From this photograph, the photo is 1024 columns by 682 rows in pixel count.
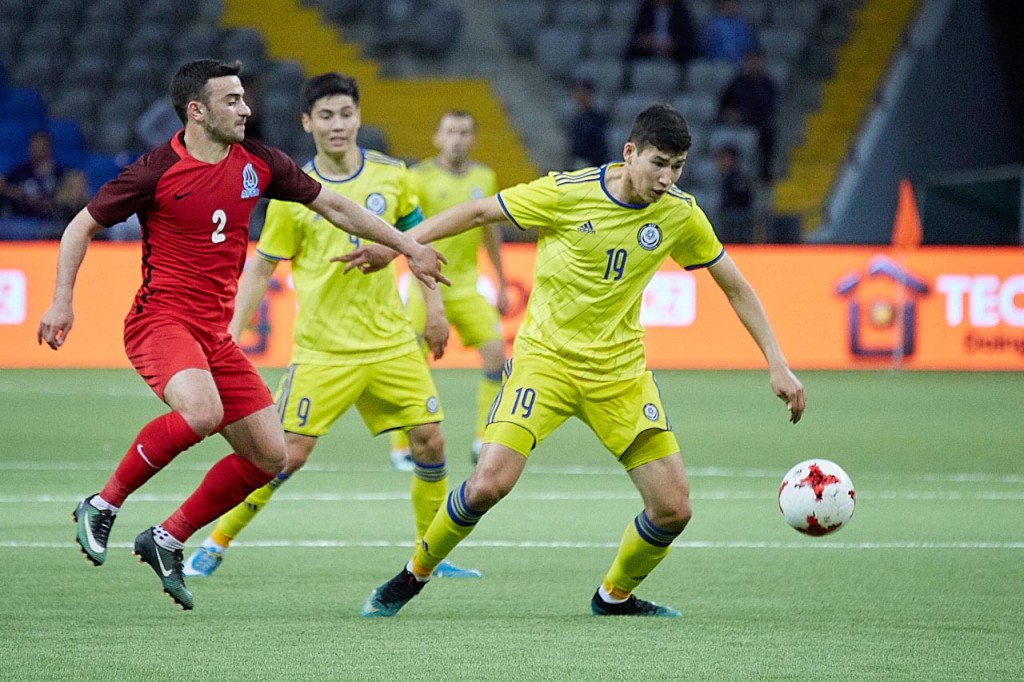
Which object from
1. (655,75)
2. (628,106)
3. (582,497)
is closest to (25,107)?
(628,106)

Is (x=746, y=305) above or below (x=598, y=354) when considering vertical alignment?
above

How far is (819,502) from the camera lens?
641 cm

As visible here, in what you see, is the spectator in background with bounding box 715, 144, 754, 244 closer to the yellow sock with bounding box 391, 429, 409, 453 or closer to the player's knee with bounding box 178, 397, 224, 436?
the yellow sock with bounding box 391, 429, 409, 453

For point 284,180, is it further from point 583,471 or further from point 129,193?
point 583,471

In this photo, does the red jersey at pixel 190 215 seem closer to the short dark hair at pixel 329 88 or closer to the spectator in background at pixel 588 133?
the short dark hair at pixel 329 88

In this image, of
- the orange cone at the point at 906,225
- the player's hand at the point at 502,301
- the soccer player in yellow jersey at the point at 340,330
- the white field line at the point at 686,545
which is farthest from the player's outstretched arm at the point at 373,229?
the orange cone at the point at 906,225

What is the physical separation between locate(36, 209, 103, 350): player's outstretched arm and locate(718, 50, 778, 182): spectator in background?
14906mm

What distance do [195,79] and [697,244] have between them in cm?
198

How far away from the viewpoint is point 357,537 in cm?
820

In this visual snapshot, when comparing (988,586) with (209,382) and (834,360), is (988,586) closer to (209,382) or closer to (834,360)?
(209,382)

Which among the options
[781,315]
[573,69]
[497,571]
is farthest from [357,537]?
[573,69]

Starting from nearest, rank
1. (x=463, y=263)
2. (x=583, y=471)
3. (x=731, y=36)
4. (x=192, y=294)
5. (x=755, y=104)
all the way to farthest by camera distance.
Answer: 1. (x=192, y=294)
2. (x=583, y=471)
3. (x=463, y=263)
4. (x=755, y=104)
5. (x=731, y=36)

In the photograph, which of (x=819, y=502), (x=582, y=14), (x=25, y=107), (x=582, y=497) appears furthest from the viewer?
(x=582, y=14)

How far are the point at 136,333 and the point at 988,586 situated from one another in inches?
142
